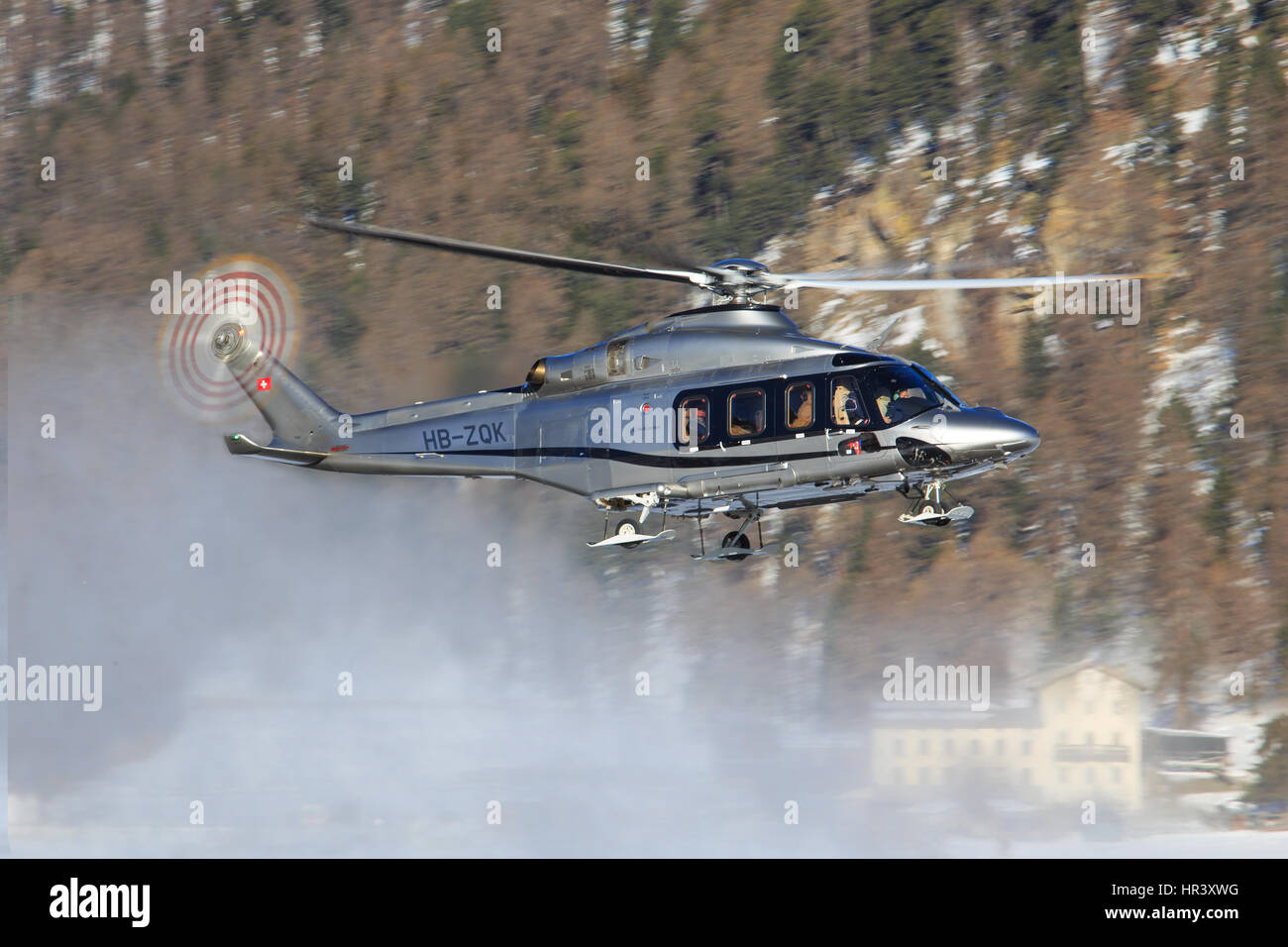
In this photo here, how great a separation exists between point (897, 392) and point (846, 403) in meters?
0.69

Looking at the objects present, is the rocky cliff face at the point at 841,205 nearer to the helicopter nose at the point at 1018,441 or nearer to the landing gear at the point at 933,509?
the landing gear at the point at 933,509

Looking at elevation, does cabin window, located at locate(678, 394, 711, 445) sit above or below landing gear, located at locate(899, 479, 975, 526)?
above

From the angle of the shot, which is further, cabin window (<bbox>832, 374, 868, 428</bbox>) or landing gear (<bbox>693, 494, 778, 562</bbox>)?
landing gear (<bbox>693, 494, 778, 562</bbox>)

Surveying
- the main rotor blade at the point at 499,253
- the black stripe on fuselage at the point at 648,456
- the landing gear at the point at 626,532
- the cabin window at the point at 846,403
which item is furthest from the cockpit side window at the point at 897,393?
the landing gear at the point at 626,532

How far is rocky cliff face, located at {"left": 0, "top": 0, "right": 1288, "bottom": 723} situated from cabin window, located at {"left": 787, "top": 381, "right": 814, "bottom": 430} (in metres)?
17.3

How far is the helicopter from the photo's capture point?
19906mm

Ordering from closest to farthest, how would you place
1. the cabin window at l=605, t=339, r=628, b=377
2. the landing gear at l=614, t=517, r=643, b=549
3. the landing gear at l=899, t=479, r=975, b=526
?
the landing gear at l=899, t=479, r=975, b=526 → the landing gear at l=614, t=517, r=643, b=549 → the cabin window at l=605, t=339, r=628, b=377

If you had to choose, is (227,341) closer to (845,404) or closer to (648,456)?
(648,456)

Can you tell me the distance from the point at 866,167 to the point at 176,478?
30393 mm

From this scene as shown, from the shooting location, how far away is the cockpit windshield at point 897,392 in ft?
65.5

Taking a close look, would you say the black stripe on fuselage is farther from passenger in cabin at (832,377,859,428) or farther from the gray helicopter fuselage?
passenger in cabin at (832,377,859,428)

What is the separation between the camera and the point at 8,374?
42781 mm

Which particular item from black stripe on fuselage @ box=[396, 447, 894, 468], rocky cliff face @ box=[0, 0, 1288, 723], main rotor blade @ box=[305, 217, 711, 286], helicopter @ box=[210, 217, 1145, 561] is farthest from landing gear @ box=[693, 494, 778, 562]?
rocky cliff face @ box=[0, 0, 1288, 723]

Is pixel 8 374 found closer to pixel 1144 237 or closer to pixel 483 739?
pixel 483 739
